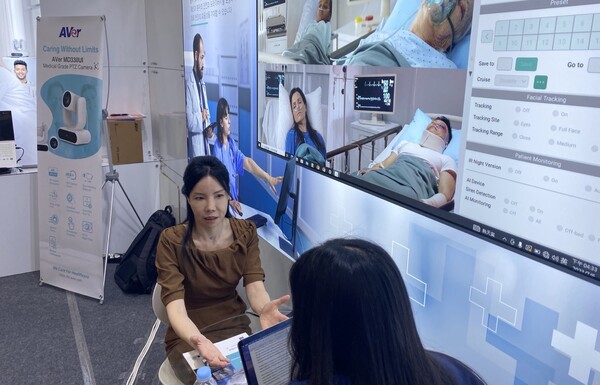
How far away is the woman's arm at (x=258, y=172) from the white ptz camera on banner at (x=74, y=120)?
1528mm

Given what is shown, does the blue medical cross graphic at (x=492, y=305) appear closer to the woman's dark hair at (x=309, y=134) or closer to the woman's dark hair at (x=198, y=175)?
the woman's dark hair at (x=309, y=134)

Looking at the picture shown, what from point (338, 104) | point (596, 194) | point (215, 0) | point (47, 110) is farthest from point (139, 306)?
point (596, 194)

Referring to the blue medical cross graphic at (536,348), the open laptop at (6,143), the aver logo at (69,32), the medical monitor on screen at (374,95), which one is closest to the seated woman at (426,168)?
the medical monitor on screen at (374,95)

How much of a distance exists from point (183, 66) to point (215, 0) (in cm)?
90

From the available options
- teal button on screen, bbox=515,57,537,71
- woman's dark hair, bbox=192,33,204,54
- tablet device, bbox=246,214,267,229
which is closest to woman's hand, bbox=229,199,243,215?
tablet device, bbox=246,214,267,229

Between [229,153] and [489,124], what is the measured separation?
6.62 ft

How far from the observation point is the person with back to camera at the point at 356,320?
2.82ft

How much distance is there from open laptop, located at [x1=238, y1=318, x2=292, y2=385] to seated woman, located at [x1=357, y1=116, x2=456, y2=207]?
23.3 inches

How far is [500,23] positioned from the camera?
1.18 meters

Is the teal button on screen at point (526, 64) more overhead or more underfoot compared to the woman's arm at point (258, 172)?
more overhead

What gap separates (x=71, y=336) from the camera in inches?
123

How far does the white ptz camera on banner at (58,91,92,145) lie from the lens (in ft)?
11.9

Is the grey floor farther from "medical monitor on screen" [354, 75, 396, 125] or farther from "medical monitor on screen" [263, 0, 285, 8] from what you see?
"medical monitor on screen" [263, 0, 285, 8]

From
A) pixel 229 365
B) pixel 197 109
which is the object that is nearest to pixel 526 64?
pixel 229 365
